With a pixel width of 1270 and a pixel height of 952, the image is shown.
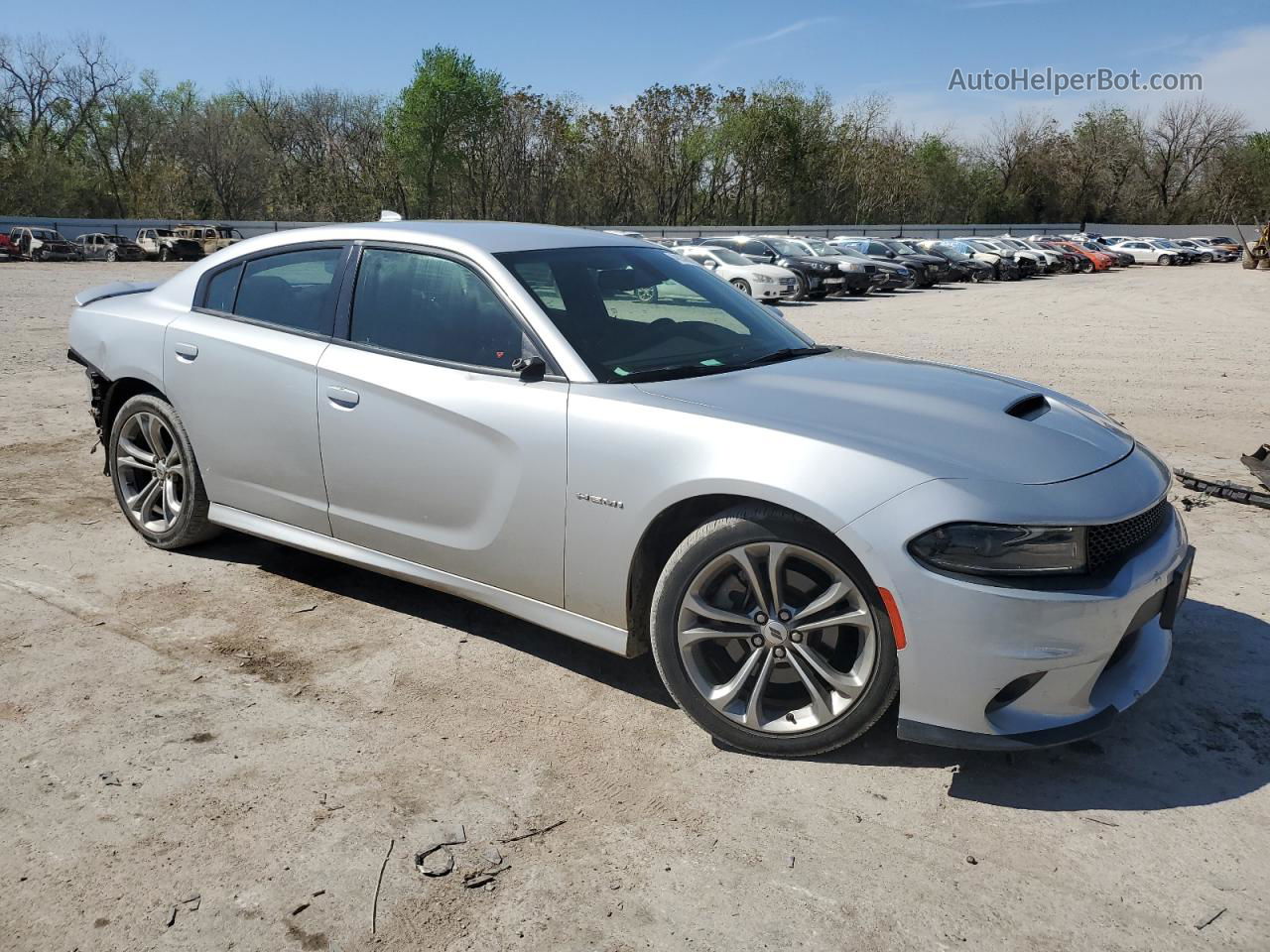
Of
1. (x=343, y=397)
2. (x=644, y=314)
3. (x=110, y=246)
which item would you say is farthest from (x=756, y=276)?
(x=110, y=246)

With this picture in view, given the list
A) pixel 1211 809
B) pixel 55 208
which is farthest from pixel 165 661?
pixel 55 208

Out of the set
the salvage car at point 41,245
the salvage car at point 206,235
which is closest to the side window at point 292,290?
the salvage car at point 206,235

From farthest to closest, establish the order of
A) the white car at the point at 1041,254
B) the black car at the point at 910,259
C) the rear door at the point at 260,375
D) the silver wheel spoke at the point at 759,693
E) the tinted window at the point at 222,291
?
the white car at the point at 1041,254, the black car at the point at 910,259, the tinted window at the point at 222,291, the rear door at the point at 260,375, the silver wheel spoke at the point at 759,693

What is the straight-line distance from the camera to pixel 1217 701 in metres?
3.54

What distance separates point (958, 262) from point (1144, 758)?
3506 centimetres

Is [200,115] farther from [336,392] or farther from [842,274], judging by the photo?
[336,392]

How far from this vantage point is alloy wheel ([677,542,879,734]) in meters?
2.99

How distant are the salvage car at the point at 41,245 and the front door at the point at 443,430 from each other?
4273 cm

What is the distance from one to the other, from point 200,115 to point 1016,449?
78.2m

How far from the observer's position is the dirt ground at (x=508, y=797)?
7.94 feet

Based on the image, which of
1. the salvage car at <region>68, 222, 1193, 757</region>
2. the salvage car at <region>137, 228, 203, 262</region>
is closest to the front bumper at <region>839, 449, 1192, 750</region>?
the salvage car at <region>68, 222, 1193, 757</region>

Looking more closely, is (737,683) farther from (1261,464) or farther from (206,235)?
(206,235)

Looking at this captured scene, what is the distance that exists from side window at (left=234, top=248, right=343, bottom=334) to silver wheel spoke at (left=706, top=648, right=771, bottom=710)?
85.9 inches

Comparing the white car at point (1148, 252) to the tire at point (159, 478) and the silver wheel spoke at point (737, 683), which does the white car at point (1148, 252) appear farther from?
the silver wheel spoke at point (737, 683)
